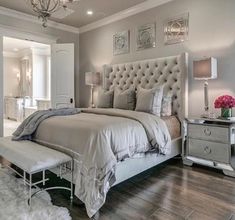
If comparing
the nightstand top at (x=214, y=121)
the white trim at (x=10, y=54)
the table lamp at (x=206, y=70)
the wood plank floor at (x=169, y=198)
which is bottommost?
the wood plank floor at (x=169, y=198)

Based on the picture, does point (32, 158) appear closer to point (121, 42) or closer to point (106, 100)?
point (106, 100)

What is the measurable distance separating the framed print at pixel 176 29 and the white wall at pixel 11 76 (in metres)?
7.82

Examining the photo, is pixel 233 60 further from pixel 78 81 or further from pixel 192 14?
pixel 78 81

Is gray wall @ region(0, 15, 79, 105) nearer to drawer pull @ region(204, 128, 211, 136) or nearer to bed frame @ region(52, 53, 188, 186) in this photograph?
bed frame @ region(52, 53, 188, 186)

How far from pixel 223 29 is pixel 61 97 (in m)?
3.63

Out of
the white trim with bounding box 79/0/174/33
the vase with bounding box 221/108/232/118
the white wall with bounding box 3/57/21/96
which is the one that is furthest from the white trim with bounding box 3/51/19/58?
the vase with bounding box 221/108/232/118

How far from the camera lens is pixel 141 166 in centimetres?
251

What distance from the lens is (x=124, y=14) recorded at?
4445 mm

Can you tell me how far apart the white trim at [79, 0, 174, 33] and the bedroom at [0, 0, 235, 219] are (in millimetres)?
18

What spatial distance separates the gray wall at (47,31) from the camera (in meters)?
4.32

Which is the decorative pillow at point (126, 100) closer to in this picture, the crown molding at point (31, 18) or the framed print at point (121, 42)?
the framed print at point (121, 42)

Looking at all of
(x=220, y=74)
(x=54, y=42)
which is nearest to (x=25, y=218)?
(x=220, y=74)

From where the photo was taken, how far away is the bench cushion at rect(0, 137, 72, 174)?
1.85 meters

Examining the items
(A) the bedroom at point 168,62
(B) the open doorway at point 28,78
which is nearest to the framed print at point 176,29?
(A) the bedroom at point 168,62
